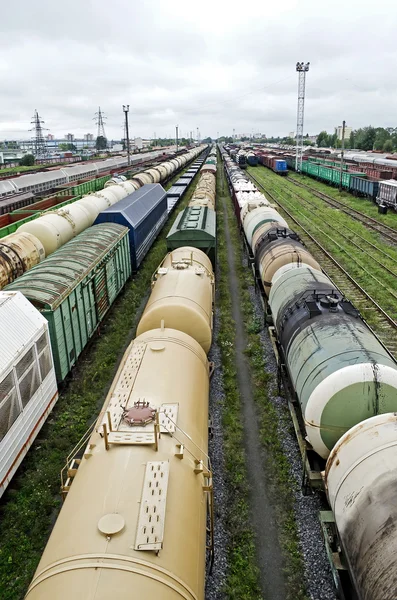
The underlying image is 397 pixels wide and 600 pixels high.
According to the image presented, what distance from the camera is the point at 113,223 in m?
22.8

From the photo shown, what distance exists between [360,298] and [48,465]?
50.4 ft

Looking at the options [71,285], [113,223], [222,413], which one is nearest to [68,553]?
[222,413]

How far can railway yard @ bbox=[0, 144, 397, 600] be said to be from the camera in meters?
5.37

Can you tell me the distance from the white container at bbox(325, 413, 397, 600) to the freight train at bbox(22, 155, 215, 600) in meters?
2.08

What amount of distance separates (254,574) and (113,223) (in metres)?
18.4

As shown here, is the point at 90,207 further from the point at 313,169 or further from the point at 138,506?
the point at 313,169

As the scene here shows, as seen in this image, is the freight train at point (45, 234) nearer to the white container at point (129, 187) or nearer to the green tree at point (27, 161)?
the white container at point (129, 187)

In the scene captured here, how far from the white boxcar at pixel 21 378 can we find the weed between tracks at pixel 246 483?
5.05 metres

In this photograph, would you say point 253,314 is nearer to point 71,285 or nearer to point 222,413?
point 222,413

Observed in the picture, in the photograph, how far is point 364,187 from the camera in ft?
152

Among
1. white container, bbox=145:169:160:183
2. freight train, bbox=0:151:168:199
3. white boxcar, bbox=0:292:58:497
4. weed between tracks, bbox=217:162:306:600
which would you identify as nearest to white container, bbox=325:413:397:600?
weed between tracks, bbox=217:162:306:600

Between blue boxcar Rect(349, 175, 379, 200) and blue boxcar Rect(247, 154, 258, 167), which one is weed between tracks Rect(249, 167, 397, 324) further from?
blue boxcar Rect(247, 154, 258, 167)

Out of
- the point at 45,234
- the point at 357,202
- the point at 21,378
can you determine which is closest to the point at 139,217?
the point at 45,234

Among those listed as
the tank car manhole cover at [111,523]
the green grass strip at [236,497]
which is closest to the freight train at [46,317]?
the tank car manhole cover at [111,523]
